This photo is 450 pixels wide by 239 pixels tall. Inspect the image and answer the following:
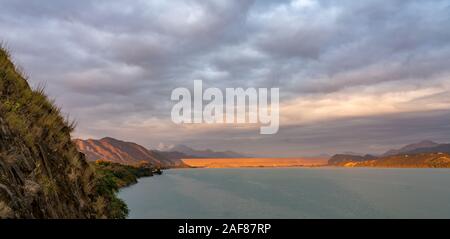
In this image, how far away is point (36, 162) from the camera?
466 inches

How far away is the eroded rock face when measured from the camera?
31.1ft

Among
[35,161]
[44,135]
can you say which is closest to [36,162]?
[35,161]

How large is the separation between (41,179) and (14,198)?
2.48m

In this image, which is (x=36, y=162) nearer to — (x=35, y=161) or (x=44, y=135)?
(x=35, y=161)

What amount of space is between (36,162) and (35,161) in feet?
0.37

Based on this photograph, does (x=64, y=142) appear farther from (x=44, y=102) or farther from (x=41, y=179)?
(x=41, y=179)

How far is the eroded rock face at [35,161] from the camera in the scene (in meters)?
9.48

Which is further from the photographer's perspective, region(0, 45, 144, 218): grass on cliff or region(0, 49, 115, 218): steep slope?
region(0, 45, 144, 218): grass on cliff

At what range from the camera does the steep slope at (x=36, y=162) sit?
31.2 ft

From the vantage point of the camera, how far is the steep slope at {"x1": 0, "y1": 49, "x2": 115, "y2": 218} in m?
9.51

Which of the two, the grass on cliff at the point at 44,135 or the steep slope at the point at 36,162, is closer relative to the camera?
the steep slope at the point at 36,162

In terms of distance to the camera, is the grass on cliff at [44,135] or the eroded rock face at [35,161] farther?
the grass on cliff at [44,135]
